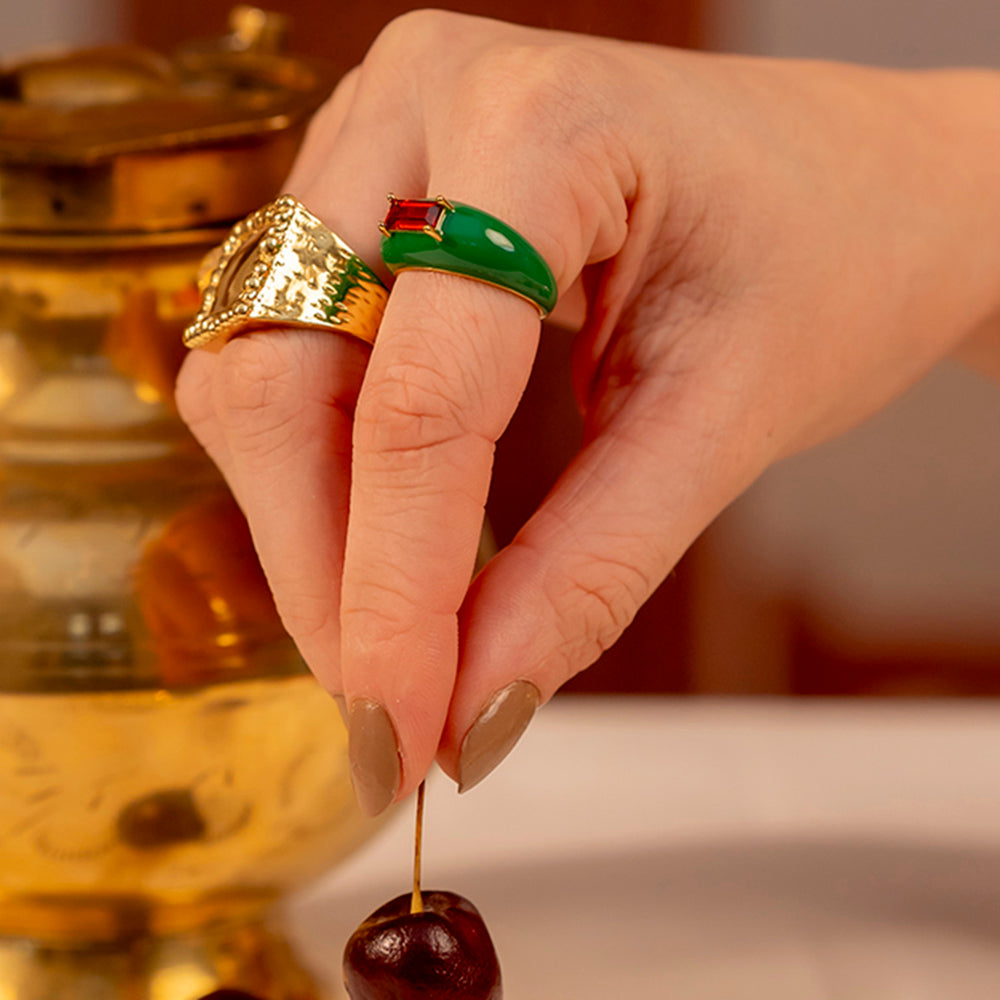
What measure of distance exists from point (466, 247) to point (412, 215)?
0.7 inches

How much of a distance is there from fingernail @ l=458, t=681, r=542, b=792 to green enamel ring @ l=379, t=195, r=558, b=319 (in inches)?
4.1

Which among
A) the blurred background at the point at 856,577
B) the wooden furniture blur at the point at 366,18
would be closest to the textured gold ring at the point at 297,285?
the wooden furniture blur at the point at 366,18

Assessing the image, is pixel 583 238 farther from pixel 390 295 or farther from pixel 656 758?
pixel 656 758

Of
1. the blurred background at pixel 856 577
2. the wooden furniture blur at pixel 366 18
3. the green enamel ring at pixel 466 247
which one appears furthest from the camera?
the blurred background at pixel 856 577

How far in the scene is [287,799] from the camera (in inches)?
18.3

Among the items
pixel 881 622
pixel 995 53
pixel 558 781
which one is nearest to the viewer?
pixel 558 781

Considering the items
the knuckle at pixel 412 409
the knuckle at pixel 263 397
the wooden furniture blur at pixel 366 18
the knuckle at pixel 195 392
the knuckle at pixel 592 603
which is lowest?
the wooden furniture blur at pixel 366 18

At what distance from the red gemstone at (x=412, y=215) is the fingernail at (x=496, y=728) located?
122 mm

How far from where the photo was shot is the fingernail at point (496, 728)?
37 centimetres

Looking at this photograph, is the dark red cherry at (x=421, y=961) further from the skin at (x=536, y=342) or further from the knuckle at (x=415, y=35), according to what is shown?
the knuckle at (x=415, y=35)

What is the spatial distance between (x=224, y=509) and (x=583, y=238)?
0.52ft

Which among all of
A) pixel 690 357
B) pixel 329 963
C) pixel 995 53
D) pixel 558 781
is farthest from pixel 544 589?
pixel 995 53

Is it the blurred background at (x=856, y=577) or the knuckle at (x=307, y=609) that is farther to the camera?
the blurred background at (x=856, y=577)

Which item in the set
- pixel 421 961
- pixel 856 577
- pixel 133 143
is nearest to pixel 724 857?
pixel 421 961
